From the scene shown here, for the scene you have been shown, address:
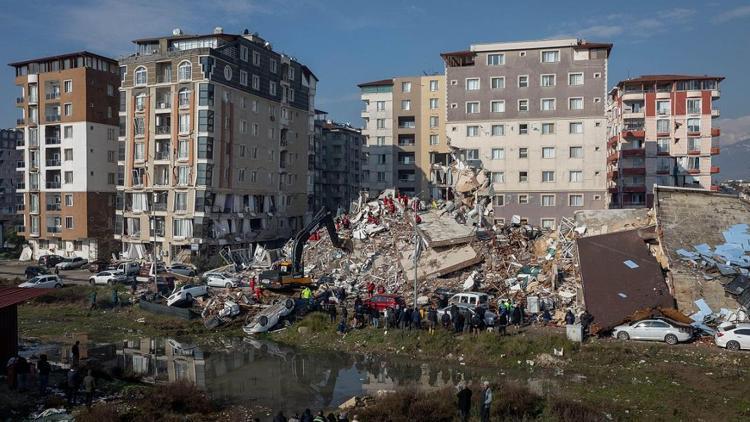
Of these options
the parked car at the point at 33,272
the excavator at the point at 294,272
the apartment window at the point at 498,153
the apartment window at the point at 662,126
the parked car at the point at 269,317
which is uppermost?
the apartment window at the point at 662,126

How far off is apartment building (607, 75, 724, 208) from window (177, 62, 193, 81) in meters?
47.8

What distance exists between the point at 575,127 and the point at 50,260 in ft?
171

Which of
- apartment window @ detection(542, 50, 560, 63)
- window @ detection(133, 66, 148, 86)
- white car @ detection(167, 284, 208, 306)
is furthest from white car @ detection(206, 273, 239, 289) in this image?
apartment window @ detection(542, 50, 560, 63)

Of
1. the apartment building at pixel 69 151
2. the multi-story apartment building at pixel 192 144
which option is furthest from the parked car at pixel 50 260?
the multi-story apartment building at pixel 192 144

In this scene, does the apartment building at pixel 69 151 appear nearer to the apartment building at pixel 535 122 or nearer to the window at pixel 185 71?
the window at pixel 185 71

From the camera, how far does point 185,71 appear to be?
2234 inches

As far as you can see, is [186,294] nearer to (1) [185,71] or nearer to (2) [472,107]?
(1) [185,71]

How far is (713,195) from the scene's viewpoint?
35844 mm

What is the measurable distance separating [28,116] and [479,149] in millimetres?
49846

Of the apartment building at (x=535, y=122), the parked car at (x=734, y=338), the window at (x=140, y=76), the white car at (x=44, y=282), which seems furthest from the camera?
the window at (x=140, y=76)

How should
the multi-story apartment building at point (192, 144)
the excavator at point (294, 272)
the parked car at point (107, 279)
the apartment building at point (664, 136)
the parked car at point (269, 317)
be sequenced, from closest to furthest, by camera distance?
the parked car at point (269, 317)
the excavator at point (294, 272)
the parked car at point (107, 279)
the multi-story apartment building at point (192, 144)
the apartment building at point (664, 136)

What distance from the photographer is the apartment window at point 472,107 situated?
189 feet

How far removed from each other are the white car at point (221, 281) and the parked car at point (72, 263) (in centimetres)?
2259

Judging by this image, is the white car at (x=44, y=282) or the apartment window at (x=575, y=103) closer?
the white car at (x=44, y=282)
